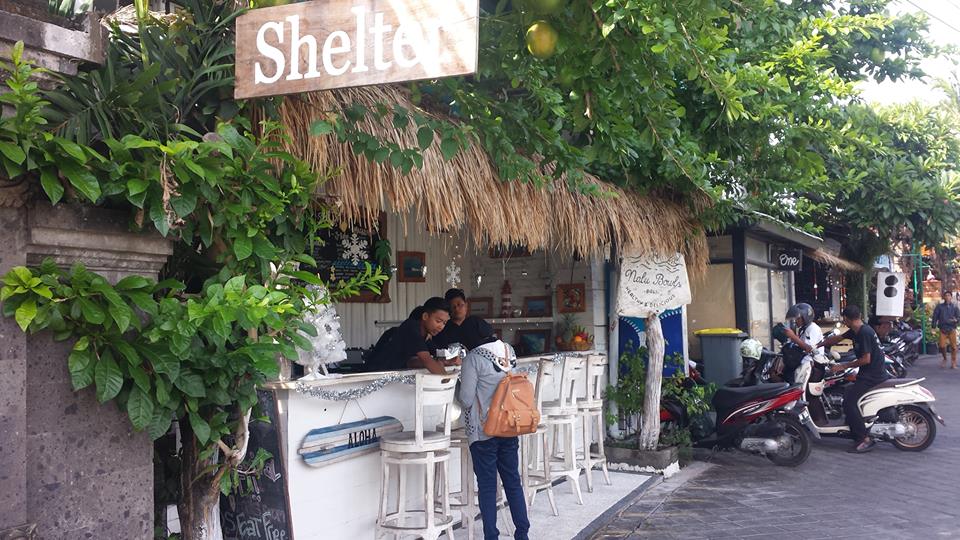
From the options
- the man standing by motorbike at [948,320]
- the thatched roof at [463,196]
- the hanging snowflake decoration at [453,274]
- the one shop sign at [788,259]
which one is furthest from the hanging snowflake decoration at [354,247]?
the man standing by motorbike at [948,320]

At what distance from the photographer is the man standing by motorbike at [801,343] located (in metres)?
8.77

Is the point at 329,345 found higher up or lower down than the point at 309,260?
lower down

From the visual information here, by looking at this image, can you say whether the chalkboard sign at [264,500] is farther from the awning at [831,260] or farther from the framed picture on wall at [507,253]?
the awning at [831,260]

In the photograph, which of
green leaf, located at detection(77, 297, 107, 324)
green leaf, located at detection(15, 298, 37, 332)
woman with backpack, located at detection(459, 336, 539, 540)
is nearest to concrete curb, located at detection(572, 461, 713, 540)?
woman with backpack, located at detection(459, 336, 539, 540)

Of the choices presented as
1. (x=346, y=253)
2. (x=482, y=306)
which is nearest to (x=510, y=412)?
(x=346, y=253)

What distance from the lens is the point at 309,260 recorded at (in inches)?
138

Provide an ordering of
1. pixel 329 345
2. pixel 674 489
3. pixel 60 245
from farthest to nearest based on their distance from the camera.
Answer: pixel 674 489
pixel 329 345
pixel 60 245

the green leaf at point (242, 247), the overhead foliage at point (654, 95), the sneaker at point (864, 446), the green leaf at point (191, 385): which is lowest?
the sneaker at point (864, 446)

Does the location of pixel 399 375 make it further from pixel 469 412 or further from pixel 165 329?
pixel 165 329

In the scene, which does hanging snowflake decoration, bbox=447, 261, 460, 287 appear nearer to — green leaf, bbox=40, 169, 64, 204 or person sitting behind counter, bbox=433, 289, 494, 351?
person sitting behind counter, bbox=433, 289, 494, 351

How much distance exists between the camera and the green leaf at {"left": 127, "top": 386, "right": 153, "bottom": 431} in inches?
115

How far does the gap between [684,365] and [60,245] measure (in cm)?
740

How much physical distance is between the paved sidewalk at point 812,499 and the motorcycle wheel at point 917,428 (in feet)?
0.36

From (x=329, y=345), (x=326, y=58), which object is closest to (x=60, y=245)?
(x=326, y=58)
